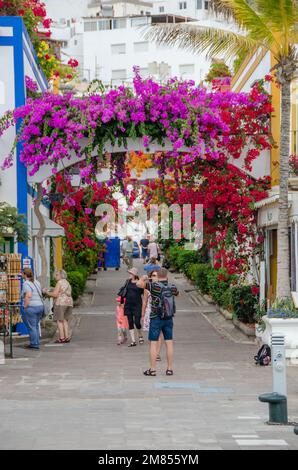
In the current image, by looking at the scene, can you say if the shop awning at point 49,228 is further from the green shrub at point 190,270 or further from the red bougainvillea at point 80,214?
the green shrub at point 190,270

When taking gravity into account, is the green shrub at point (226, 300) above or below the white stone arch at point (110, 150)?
below

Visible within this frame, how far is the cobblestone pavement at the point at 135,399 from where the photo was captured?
38.6 feet

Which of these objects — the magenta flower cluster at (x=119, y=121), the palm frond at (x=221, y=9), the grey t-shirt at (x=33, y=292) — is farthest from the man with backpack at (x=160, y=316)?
the palm frond at (x=221, y=9)

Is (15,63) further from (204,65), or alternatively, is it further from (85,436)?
(204,65)

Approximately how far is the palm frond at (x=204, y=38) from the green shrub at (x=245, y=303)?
20.7 ft

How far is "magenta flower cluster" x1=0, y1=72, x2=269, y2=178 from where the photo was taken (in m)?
23.5

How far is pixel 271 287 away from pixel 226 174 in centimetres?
299

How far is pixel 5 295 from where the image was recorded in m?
21.5

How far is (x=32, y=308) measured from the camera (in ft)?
73.8

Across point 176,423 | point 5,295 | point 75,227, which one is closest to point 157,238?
point 75,227

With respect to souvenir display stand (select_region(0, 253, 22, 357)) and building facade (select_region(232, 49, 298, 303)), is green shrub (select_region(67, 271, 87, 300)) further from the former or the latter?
souvenir display stand (select_region(0, 253, 22, 357))

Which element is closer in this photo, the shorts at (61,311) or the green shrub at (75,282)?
the shorts at (61,311)

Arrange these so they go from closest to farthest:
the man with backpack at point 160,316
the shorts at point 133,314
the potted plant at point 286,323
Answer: the man with backpack at point 160,316
the potted plant at point 286,323
the shorts at point 133,314

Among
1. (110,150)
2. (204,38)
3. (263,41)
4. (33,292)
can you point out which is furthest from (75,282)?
(263,41)
